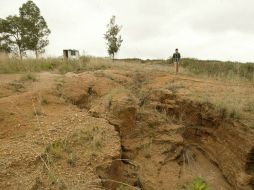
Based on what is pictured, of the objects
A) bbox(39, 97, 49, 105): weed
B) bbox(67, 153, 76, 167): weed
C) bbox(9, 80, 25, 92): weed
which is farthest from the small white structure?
bbox(67, 153, 76, 167): weed

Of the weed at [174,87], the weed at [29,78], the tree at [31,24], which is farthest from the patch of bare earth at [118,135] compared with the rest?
the tree at [31,24]

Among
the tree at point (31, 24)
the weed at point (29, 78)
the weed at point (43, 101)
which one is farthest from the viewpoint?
the tree at point (31, 24)

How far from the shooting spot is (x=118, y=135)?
5156mm

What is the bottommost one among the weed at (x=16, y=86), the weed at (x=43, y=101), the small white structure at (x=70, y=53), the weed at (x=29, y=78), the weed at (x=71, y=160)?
the weed at (x=71, y=160)

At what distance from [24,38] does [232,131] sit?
1455 centimetres

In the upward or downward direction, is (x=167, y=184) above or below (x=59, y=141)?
below

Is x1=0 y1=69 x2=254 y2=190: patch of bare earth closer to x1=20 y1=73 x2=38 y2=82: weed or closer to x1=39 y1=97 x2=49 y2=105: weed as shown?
x1=39 y1=97 x2=49 y2=105: weed

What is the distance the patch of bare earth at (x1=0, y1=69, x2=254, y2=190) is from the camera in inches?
160

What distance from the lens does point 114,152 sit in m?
4.63

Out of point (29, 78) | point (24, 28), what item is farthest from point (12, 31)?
point (29, 78)

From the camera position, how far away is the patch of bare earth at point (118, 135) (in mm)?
4062

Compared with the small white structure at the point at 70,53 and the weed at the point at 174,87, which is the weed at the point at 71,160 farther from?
the small white structure at the point at 70,53

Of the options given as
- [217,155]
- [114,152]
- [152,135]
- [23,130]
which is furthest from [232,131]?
[23,130]

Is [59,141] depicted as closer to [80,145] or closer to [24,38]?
[80,145]
